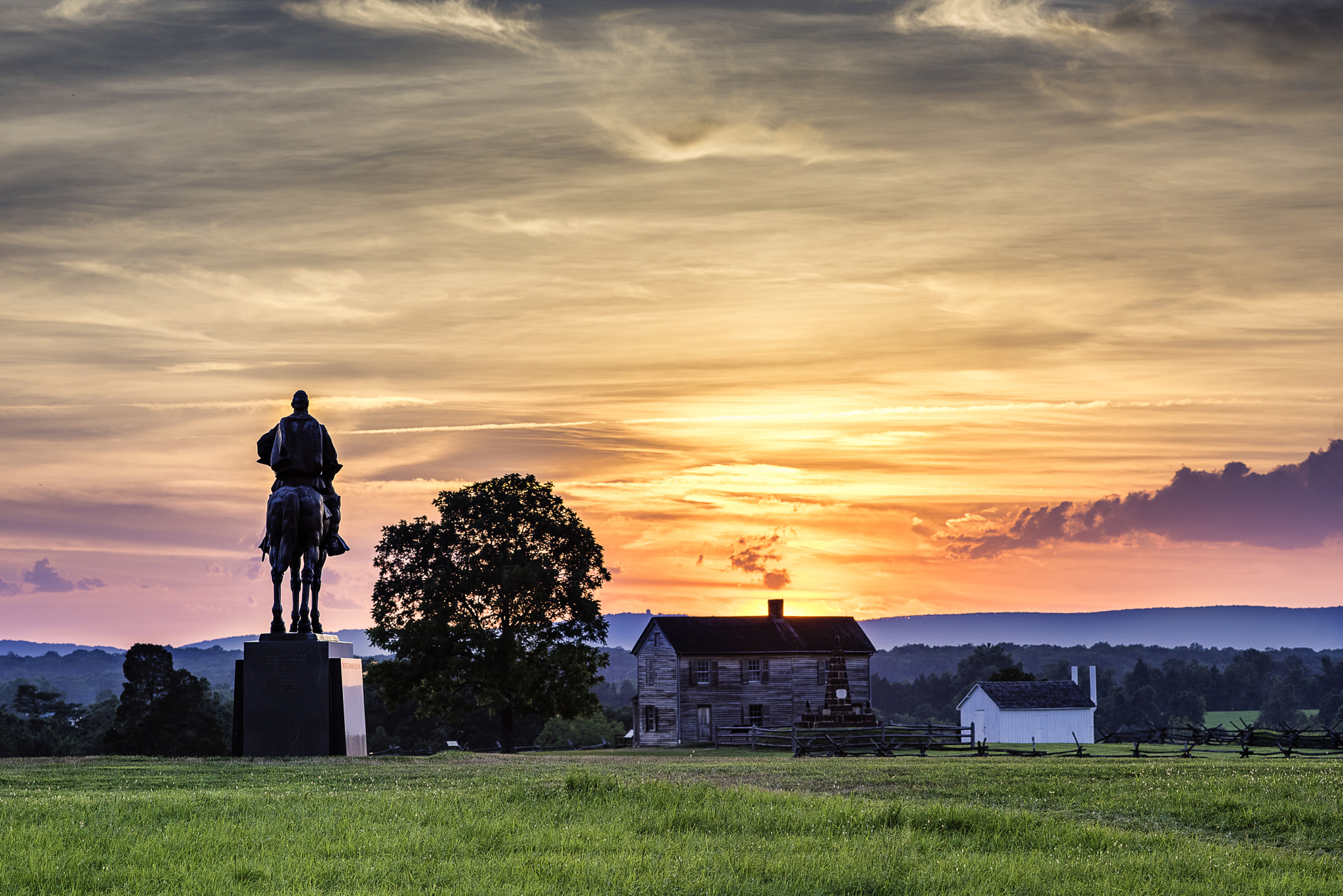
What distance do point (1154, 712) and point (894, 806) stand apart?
115 m

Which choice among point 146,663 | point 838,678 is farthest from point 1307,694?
point 146,663

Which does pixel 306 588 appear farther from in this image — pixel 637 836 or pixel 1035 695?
pixel 1035 695

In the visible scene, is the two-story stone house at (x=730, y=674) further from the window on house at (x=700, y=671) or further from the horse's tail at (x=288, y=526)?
the horse's tail at (x=288, y=526)

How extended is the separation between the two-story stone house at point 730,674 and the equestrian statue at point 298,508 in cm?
4428

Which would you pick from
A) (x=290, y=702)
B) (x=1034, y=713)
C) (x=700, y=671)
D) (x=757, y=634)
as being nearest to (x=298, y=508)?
(x=290, y=702)

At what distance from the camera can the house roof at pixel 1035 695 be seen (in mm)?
81000

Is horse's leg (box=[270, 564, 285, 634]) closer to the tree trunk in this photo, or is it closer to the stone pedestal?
the stone pedestal

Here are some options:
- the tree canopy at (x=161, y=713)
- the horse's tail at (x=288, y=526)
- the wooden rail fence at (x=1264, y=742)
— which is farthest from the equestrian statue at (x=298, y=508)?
the tree canopy at (x=161, y=713)

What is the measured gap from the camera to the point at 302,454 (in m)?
28.4

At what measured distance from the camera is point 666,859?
12852 mm

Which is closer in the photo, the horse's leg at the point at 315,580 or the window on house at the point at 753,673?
the horse's leg at the point at 315,580

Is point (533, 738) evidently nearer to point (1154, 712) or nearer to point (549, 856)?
point (1154, 712)

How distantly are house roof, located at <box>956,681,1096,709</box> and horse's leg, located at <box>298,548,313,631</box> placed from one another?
60.1m

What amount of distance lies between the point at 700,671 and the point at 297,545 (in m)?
45.8
